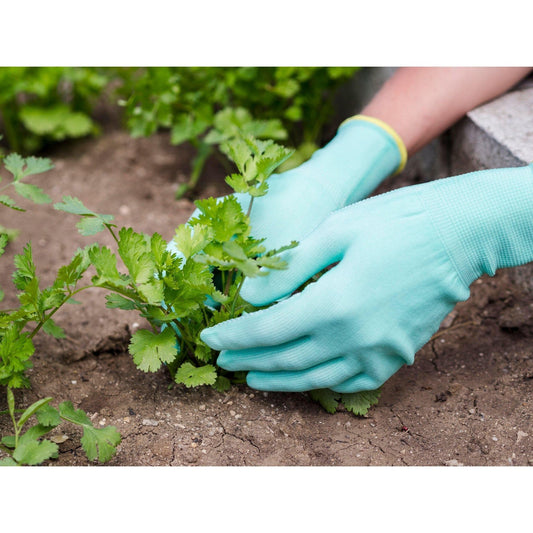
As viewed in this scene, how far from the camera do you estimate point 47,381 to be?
1.55 m

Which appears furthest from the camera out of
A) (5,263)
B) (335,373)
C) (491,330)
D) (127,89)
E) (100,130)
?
(100,130)

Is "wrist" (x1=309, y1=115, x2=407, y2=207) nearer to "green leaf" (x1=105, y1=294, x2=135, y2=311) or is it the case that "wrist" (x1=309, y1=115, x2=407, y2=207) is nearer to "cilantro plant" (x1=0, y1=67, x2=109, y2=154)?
"green leaf" (x1=105, y1=294, x2=135, y2=311)

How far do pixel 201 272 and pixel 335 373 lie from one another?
16.3 inches

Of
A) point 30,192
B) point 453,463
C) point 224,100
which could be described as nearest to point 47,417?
point 30,192

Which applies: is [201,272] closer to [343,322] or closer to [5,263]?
[343,322]

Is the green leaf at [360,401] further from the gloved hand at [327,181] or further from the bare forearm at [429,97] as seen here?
the bare forearm at [429,97]

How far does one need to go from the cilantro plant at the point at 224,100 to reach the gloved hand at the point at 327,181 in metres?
0.39

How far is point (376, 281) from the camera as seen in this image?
4.58ft

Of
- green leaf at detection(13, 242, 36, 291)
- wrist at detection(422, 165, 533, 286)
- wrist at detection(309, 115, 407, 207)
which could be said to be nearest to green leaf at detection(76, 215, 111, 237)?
green leaf at detection(13, 242, 36, 291)

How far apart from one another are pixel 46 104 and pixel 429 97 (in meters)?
1.72

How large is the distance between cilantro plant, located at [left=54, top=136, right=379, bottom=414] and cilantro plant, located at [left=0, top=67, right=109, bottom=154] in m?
1.37

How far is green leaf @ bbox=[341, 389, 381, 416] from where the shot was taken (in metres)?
1.48

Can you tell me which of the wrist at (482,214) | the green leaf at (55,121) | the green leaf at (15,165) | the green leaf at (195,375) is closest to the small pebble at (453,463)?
the wrist at (482,214)

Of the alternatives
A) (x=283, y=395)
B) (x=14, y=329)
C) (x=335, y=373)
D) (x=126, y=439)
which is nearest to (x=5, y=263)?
(x=14, y=329)
